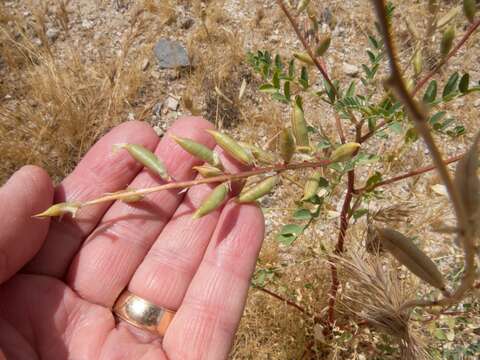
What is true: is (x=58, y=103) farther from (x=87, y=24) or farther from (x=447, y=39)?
(x=447, y=39)

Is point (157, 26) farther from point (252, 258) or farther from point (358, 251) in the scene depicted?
point (358, 251)

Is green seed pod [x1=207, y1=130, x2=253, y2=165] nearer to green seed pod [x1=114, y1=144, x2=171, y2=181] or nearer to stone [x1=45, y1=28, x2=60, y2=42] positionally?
green seed pod [x1=114, y1=144, x2=171, y2=181]

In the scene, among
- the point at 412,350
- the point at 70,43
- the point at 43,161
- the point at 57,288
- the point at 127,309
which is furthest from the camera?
the point at 70,43

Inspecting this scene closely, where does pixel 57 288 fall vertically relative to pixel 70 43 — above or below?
below

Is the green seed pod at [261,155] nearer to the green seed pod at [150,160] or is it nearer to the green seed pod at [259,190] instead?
the green seed pod at [259,190]

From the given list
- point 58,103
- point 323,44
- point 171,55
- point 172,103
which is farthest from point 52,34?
point 323,44

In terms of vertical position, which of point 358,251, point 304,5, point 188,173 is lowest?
point 358,251

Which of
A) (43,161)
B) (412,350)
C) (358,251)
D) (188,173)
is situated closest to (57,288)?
(188,173)
